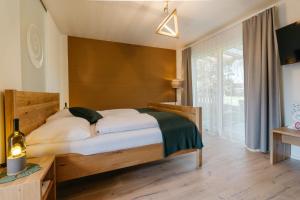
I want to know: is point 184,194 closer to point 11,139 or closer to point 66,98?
point 11,139

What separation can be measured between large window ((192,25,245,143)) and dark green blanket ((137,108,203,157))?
1.65 m

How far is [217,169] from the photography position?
2115 millimetres

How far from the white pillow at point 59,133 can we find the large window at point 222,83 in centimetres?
297

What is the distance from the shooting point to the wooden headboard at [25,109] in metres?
1.27

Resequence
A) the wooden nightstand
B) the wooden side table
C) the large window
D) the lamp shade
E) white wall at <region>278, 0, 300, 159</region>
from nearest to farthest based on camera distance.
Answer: the wooden nightstand, the wooden side table, white wall at <region>278, 0, 300, 159</region>, the large window, the lamp shade

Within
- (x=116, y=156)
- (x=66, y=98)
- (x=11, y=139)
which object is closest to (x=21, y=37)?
(x=11, y=139)

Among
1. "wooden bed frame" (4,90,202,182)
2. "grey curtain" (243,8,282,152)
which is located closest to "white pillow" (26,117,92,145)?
"wooden bed frame" (4,90,202,182)

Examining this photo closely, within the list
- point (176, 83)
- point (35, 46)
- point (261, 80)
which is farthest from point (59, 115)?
point (176, 83)

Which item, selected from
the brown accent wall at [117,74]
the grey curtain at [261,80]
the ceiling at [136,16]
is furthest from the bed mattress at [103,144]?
the brown accent wall at [117,74]

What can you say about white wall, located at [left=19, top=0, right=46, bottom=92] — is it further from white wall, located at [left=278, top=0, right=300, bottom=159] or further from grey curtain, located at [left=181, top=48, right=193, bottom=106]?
white wall, located at [left=278, top=0, right=300, bottom=159]

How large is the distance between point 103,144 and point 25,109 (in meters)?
0.83

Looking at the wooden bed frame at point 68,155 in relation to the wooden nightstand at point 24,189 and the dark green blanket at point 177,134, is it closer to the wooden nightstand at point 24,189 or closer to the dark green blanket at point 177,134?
the dark green blanket at point 177,134

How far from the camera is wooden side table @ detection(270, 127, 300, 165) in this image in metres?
2.16

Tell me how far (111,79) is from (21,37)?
8.59ft
